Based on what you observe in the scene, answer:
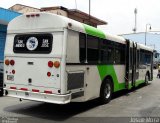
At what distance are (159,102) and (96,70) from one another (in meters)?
3.35

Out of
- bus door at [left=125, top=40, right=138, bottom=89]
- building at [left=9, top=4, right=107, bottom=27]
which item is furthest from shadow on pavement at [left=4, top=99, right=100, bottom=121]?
building at [left=9, top=4, right=107, bottom=27]

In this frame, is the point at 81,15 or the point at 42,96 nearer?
the point at 42,96

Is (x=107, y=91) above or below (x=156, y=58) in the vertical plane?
below

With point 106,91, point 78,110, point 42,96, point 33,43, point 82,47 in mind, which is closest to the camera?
point 42,96

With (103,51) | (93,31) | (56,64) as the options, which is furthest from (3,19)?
→ (56,64)

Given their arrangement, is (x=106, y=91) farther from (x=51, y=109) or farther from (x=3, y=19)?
(x=3, y=19)

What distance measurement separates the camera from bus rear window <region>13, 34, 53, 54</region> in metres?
9.09

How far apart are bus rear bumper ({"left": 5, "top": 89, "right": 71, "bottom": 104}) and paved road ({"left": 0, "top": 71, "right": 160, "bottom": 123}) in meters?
0.54

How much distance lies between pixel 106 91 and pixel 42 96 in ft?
11.5

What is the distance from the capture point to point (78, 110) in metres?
10.2

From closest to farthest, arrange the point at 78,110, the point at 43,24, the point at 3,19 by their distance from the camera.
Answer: the point at 43,24, the point at 78,110, the point at 3,19

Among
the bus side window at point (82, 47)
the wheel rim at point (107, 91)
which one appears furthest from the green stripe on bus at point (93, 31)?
the wheel rim at point (107, 91)

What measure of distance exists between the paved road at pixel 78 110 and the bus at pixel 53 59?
0.53 meters

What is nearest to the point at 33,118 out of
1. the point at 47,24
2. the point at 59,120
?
the point at 59,120
